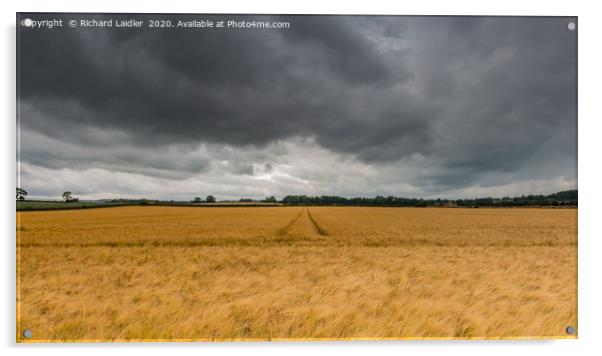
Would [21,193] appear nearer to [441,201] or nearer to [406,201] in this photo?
[406,201]

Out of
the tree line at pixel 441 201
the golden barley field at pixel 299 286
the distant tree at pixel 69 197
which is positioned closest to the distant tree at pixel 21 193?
the golden barley field at pixel 299 286

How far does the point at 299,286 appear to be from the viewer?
13.8ft

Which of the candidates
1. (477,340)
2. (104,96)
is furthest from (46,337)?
(477,340)

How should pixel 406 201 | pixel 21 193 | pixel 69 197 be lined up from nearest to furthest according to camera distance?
pixel 21 193
pixel 69 197
pixel 406 201

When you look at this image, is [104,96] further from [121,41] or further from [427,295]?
[427,295]

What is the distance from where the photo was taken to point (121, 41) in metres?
4.23

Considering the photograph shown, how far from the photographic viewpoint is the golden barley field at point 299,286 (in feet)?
12.5

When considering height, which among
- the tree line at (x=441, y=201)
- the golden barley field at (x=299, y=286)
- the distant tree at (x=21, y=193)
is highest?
the distant tree at (x=21, y=193)

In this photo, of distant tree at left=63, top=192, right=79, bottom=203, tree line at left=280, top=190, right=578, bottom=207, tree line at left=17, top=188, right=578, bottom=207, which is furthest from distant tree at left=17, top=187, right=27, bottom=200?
tree line at left=280, top=190, right=578, bottom=207

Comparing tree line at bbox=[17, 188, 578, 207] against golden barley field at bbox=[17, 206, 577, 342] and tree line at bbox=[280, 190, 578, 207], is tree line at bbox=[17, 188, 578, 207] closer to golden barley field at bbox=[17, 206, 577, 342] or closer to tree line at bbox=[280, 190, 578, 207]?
tree line at bbox=[280, 190, 578, 207]

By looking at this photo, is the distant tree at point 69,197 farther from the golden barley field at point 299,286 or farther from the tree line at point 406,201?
the golden barley field at point 299,286

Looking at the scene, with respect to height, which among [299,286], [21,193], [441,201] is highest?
[21,193]

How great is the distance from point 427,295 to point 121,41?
592 cm

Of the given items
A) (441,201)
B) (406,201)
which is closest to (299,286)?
(406,201)
